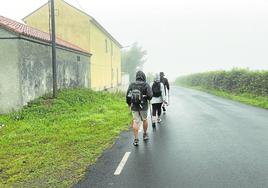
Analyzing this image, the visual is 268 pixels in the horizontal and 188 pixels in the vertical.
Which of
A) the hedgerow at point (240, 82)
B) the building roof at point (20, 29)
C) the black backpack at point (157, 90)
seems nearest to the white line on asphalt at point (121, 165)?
the black backpack at point (157, 90)

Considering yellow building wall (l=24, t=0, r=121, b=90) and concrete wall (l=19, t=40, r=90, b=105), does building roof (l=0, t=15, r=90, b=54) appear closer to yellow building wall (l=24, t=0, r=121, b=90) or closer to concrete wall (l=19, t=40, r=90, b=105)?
concrete wall (l=19, t=40, r=90, b=105)

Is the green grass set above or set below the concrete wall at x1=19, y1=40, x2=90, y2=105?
below

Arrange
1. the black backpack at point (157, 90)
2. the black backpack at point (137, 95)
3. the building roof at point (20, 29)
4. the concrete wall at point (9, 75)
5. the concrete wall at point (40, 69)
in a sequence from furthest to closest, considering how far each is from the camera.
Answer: the concrete wall at point (40, 69)
the concrete wall at point (9, 75)
the building roof at point (20, 29)
the black backpack at point (157, 90)
the black backpack at point (137, 95)

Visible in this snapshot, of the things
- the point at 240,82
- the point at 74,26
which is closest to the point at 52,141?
the point at 240,82

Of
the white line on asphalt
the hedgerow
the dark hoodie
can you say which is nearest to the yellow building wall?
the hedgerow

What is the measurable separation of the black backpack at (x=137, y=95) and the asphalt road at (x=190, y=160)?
1122 mm

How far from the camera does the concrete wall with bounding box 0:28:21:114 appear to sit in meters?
14.1

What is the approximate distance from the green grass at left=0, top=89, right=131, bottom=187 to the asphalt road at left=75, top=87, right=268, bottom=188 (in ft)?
1.54

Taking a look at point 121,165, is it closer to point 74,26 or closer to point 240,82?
point 240,82

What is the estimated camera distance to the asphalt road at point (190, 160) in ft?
17.8

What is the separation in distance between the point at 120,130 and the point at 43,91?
25.4 feet

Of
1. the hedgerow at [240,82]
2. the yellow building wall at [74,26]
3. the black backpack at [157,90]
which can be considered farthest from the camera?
the yellow building wall at [74,26]

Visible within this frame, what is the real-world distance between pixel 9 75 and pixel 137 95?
7991mm

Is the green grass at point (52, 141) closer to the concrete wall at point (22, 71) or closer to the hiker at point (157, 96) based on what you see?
the concrete wall at point (22, 71)
